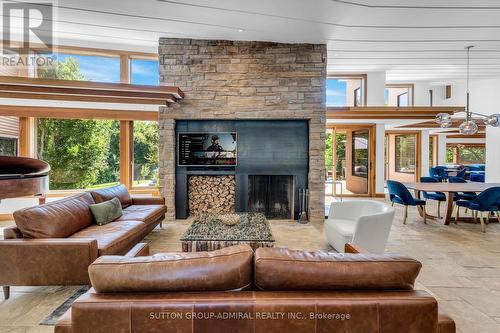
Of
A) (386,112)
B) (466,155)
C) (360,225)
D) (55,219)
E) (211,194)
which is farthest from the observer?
(466,155)

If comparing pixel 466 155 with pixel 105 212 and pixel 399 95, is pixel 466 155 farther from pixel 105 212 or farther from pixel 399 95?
pixel 105 212

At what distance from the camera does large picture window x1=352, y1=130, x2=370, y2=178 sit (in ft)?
26.8

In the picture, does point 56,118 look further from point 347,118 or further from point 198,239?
point 347,118

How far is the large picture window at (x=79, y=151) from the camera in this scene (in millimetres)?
5688

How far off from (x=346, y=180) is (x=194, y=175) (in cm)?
556

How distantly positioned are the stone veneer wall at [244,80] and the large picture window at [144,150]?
97cm

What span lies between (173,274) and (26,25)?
5617 mm

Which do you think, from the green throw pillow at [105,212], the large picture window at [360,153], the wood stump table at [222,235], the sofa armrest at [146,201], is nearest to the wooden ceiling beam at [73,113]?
the sofa armrest at [146,201]

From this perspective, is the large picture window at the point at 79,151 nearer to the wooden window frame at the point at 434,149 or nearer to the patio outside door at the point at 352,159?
the patio outside door at the point at 352,159

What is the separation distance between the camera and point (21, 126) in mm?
5387

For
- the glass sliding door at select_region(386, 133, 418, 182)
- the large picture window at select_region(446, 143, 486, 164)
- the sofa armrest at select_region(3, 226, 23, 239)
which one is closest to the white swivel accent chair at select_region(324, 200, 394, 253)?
the sofa armrest at select_region(3, 226, 23, 239)

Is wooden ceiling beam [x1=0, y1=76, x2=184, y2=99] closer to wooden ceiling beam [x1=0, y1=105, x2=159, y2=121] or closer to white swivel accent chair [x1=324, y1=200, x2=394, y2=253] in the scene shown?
wooden ceiling beam [x1=0, y1=105, x2=159, y2=121]

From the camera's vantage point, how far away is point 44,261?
2420mm

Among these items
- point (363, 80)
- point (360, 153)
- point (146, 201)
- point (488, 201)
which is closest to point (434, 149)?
point (360, 153)
